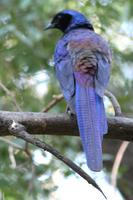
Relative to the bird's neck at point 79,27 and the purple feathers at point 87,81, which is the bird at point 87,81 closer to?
the purple feathers at point 87,81

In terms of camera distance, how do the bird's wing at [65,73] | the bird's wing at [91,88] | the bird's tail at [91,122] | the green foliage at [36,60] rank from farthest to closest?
the green foliage at [36,60], the bird's wing at [65,73], the bird's wing at [91,88], the bird's tail at [91,122]

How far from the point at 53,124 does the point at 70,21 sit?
78.4 inches

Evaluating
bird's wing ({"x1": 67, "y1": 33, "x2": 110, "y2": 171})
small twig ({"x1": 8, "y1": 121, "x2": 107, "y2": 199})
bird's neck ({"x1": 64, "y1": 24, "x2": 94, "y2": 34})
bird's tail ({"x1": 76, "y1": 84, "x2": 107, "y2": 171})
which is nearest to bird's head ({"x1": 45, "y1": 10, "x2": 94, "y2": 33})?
bird's neck ({"x1": 64, "y1": 24, "x2": 94, "y2": 34})

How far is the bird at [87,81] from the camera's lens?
2.82 m

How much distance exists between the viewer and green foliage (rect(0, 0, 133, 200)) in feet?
14.6

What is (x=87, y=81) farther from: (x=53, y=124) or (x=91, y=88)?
(x=53, y=124)

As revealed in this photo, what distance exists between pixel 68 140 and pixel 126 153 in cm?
64

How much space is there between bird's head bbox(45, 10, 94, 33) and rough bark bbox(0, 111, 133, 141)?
1.75m

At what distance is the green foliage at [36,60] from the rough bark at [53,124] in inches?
47.7

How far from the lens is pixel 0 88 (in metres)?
4.50

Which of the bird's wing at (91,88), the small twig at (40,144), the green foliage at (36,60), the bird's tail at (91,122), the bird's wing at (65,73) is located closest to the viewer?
the small twig at (40,144)

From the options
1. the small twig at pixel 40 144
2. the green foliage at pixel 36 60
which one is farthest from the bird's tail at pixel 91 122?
the green foliage at pixel 36 60

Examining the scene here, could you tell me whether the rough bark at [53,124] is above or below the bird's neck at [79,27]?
above

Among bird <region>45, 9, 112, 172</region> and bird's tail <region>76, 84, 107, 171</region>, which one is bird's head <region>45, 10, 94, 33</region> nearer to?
bird <region>45, 9, 112, 172</region>
